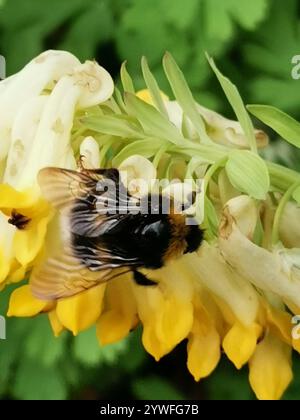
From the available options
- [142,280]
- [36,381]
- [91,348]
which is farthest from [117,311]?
[36,381]

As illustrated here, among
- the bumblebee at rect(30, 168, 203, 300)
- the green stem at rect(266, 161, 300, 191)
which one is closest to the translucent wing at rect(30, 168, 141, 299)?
the bumblebee at rect(30, 168, 203, 300)

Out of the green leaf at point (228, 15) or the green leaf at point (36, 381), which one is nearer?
the green leaf at point (228, 15)

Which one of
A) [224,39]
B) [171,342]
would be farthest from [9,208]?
[224,39]

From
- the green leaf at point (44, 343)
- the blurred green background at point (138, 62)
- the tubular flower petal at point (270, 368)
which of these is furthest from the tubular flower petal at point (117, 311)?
the green leaf at point (44, 343)

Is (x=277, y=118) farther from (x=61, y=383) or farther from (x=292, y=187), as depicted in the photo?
(x=61, y=383)

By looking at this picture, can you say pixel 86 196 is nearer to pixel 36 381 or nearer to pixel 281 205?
pixel 281 205

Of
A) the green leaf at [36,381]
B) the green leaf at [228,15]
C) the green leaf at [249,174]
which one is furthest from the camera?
the green leaf at [36,381]

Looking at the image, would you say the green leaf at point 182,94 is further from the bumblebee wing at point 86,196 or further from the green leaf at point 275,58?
the green leaf at point 275,58
